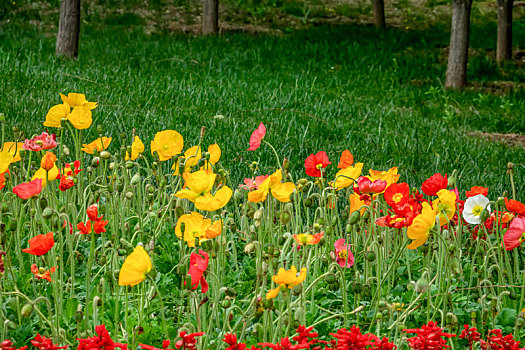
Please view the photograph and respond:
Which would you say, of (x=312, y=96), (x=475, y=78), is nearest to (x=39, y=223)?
(x=312, y=96)

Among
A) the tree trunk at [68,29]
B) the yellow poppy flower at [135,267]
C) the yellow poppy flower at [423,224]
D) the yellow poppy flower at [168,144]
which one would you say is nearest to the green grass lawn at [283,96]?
the tree trunk at [68,29]

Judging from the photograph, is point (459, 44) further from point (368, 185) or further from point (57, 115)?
point (368, 185)

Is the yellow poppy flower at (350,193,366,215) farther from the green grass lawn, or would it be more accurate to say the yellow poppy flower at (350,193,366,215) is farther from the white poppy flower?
the green grass lawn

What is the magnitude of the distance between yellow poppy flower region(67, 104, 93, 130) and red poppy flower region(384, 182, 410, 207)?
1115 millimetres

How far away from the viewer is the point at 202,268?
1502mm

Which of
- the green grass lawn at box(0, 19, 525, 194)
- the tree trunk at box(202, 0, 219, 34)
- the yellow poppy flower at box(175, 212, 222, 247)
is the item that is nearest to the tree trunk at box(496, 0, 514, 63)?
the green grass lawn at box(0, 19, 525, 194)

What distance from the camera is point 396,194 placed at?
7.02 ft

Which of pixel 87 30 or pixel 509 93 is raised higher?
pixel 87 30

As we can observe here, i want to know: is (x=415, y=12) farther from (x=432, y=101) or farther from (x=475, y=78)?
(x=432, y=101)

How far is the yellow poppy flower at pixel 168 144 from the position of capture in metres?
2.48

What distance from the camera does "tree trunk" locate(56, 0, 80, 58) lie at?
24.4 ft

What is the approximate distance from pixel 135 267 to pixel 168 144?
3.70 feet

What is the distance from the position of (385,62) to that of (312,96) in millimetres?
2701

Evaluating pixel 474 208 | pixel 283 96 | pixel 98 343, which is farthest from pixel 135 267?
pixel 283 96
